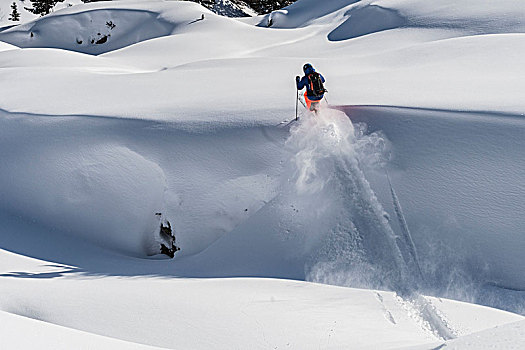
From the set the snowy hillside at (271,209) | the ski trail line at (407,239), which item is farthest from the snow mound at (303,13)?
the ski trail line at (407,239)

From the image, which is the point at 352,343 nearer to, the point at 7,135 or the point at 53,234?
the point at 53,234

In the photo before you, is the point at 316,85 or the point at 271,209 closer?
the point at 271,209

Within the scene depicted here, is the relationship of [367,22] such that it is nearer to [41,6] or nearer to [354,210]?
[354,210]

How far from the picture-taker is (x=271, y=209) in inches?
259

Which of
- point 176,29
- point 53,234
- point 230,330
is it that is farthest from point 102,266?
point 176,29

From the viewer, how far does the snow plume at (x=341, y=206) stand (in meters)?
5.72

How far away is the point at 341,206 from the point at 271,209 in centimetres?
99

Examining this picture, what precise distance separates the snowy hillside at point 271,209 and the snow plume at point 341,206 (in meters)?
0.02

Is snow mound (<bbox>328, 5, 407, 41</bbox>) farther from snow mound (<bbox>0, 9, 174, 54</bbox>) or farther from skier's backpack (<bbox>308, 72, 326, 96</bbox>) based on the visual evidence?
snow mound (<bbox>0, 9, 174, 54</bbox>)

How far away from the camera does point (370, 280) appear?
5.57m

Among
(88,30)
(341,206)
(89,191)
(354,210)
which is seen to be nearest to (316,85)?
(341,206)

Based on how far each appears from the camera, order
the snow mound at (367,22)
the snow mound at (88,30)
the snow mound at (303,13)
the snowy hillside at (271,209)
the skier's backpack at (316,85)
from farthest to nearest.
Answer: the snow mound at (88,30) → the snow mound at (303,13) → the snow mound at (367,22) → the skier's backpack at (316,85) → the snowy hillside at (271,209)

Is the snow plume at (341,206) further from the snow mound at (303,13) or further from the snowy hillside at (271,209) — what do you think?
the snow mound at (303,13)

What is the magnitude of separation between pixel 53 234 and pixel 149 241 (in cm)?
168
